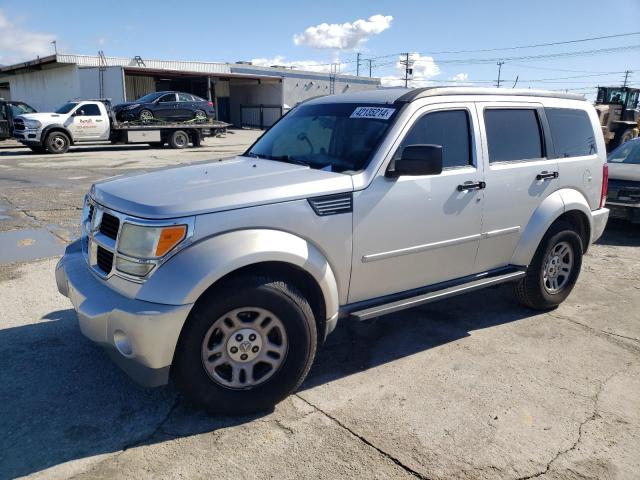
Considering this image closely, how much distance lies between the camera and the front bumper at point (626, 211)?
26.0ft

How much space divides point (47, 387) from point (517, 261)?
372cm

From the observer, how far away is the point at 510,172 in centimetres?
429

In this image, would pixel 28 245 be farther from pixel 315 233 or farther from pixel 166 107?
pixel 166 107

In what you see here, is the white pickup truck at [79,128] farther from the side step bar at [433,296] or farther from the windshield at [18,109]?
the side step bar at [433,296]

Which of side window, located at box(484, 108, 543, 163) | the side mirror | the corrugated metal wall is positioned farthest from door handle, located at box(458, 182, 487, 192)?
the corrugated metal wall

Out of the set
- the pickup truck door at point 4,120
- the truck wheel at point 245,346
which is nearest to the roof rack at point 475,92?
the truck wheel at point 245,346

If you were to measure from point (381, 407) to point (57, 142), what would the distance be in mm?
19903

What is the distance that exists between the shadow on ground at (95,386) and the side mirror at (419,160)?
4.75 feet

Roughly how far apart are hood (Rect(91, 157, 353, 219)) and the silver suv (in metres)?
0.01

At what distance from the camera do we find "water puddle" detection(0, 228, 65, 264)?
6281 mm

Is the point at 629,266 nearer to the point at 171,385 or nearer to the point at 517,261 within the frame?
the point at 517,261

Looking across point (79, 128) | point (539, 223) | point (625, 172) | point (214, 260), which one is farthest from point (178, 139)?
point (214, 260)

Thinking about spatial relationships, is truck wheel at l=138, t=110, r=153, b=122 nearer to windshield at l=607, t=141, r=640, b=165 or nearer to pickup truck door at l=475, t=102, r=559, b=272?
windshield at l=607, t=141, r=640, b=165

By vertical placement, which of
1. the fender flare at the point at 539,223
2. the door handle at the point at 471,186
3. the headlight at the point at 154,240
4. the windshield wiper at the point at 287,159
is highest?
the windshield wiper at the point at 287,159
